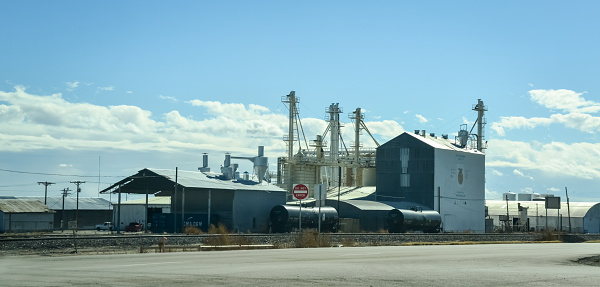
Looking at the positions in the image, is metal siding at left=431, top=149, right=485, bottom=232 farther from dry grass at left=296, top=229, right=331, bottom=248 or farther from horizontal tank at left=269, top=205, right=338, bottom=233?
dry grass at left=296, top=229, right=331, bottom=248

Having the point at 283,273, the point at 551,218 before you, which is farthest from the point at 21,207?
the point at 551,218

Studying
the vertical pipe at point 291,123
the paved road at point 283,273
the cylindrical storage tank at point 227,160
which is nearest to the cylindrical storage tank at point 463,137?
the vertical pipe at point 291,123

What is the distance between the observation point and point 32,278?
56.7 feet

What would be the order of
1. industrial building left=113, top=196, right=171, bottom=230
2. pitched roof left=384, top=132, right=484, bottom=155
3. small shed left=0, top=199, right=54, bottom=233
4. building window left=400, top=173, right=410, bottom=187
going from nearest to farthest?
small shed left=0, top=199, right=54, bottom=233 < industrial building left=113, top=196, right=171, bottom=230 < pitched roof left=384, top=132, right=484, bottom=155 < building window left=400, top=173, right=410, bottom=187

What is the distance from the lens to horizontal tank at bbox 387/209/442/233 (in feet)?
232

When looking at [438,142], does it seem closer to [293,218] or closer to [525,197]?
[293,218]

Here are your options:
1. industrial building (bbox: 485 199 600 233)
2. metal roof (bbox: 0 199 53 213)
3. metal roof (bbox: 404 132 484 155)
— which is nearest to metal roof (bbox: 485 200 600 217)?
Result: industrial building (bbox: 485 199 600 233)

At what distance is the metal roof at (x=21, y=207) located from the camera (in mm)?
73188

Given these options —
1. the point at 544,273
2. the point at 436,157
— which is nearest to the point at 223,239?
the point at 544,273

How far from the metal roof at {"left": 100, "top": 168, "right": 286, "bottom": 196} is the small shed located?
14.1 m

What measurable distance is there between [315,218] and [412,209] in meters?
14.2

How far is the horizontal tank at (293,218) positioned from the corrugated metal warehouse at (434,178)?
67.9 feet

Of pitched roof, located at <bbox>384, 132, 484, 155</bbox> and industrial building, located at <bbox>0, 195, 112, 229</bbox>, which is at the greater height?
pitched roof, located at <bbox>384, 132, 484, 155</bbox>

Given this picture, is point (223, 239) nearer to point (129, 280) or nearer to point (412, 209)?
point (129, 280)
